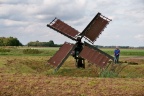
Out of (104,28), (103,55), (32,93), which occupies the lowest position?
(32,93)

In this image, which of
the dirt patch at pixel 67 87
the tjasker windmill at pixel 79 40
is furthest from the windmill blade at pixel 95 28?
the dirt patch at pixel 67 87

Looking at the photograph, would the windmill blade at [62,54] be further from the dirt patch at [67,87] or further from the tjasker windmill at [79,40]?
the dirt patch at [67,87]

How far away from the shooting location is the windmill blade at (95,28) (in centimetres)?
2964

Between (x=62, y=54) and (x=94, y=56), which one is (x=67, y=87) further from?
(x=62, y=54)

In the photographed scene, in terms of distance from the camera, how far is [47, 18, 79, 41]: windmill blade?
2989 centimetres

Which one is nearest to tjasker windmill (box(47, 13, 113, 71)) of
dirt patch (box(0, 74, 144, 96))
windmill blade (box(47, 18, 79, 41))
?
windmill blade (box(47, 18, 79, 41))

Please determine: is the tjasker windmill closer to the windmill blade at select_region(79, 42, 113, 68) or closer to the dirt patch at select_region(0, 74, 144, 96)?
the windmill blade at select_region(79, 42, 113, 68)

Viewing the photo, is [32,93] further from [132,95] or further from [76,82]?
[132,95]

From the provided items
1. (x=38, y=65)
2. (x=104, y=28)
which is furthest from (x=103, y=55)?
(x=38, y=65)

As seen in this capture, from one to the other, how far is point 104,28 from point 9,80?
540 inches

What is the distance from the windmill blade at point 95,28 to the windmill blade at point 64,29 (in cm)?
82

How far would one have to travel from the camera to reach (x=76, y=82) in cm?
1755

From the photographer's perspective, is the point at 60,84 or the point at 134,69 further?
the point at 134,69

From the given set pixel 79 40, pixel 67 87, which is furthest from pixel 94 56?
pixel 67 87
